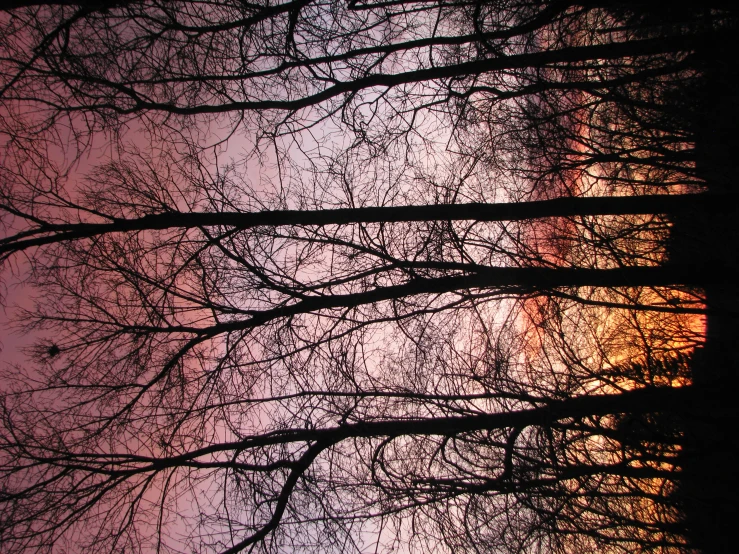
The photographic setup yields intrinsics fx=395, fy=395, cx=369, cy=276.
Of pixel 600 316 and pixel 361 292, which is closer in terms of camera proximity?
pixel 361 292

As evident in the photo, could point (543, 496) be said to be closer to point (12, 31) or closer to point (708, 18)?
point (708, 18)

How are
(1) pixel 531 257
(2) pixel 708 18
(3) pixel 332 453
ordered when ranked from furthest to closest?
(3) pixel 332 453 → (1) pixel 531 257 → (2) pixel 708 18

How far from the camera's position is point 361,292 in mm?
4012

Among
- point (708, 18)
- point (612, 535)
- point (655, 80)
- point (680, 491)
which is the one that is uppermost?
point (708, 18)

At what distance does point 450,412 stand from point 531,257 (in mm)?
1776

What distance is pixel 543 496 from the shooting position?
3736 millimetres

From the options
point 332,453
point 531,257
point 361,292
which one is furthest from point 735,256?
point 332,453

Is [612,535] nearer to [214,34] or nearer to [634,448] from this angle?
[634,448]

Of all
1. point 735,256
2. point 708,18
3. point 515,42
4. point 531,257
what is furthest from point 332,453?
point 708,18

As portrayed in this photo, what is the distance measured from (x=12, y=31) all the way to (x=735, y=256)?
23.8ft

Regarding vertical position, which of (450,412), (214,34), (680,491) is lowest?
(680,491)

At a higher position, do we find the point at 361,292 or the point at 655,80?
the point at 655,80

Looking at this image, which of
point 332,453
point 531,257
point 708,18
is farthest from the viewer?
point 332,453

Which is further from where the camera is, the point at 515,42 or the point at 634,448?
the point at 515,42
